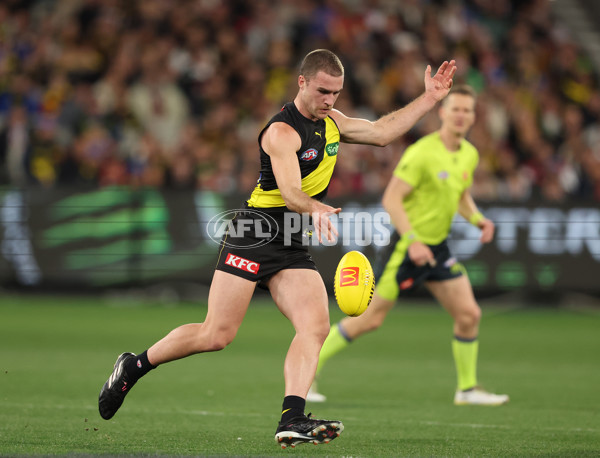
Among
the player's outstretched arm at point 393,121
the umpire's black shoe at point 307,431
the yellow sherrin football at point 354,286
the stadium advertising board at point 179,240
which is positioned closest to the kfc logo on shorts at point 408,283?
the player's outstretched arm at point 393,121

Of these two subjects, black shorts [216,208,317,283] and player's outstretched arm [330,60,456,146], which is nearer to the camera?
black shorts [216,208,317,283]

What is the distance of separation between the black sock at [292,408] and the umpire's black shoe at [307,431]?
0.14 feet

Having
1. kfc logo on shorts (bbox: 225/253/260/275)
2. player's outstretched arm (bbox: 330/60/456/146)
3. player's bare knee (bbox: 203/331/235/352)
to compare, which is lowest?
player's bare knee (bbox: 203/331/235/352)

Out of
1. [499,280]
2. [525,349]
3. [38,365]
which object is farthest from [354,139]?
[499,280]

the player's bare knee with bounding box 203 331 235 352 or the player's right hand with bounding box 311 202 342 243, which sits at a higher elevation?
the player's right hand with bounding box 311 202 342 243

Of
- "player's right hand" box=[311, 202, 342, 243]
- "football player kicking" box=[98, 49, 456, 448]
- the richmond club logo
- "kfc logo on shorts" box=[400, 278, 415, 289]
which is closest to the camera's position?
"player's right hand" box=[311, 202, 342, 243]

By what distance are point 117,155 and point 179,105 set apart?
5.16 feet

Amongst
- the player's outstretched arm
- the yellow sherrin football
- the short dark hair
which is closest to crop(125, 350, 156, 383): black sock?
the yellow sherrin football

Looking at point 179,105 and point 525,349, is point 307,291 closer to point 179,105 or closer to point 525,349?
point 525,349

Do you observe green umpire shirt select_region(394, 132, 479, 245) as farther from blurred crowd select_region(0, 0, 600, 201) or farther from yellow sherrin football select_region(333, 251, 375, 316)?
blurred crowd select_region(0, 0, 600, 201)

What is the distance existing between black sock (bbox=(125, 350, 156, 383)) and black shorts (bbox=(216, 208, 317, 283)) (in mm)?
884

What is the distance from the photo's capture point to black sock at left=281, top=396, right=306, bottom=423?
6.25 meters

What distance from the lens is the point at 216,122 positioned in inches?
719

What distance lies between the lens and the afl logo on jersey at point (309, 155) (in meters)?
6.66
